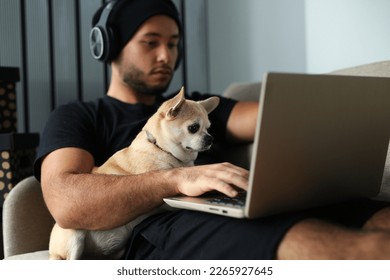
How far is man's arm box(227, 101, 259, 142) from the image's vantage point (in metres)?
1.31

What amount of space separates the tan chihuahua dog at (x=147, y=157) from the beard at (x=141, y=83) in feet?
Result: 0.59

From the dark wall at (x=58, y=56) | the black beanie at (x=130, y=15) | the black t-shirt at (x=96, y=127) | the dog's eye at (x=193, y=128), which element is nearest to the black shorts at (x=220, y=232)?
the dog's eye at (x=193, y=128)

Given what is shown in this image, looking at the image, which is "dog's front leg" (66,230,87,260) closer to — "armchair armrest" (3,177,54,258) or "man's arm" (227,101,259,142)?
"armchair armrest" (3,177,54,258)

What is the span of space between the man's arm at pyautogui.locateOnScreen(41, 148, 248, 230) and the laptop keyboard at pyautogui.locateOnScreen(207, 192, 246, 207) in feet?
0.12

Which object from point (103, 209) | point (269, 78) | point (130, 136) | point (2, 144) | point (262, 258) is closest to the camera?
point (269, 78)

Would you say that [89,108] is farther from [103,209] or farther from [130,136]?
[103,209]

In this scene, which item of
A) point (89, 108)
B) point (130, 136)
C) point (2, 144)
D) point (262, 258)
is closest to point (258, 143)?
point (262, 258)

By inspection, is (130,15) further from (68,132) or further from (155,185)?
(155,185)

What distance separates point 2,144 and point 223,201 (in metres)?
0.84

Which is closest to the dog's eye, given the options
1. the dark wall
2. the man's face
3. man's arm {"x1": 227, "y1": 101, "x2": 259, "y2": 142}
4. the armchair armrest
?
the man's face

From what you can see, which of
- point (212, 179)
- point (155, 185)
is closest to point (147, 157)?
point (155, 185)

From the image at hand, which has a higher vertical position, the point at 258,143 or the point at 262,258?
the point at 258,143

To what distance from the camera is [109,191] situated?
975 millimetres

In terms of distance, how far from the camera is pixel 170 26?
1.23m
